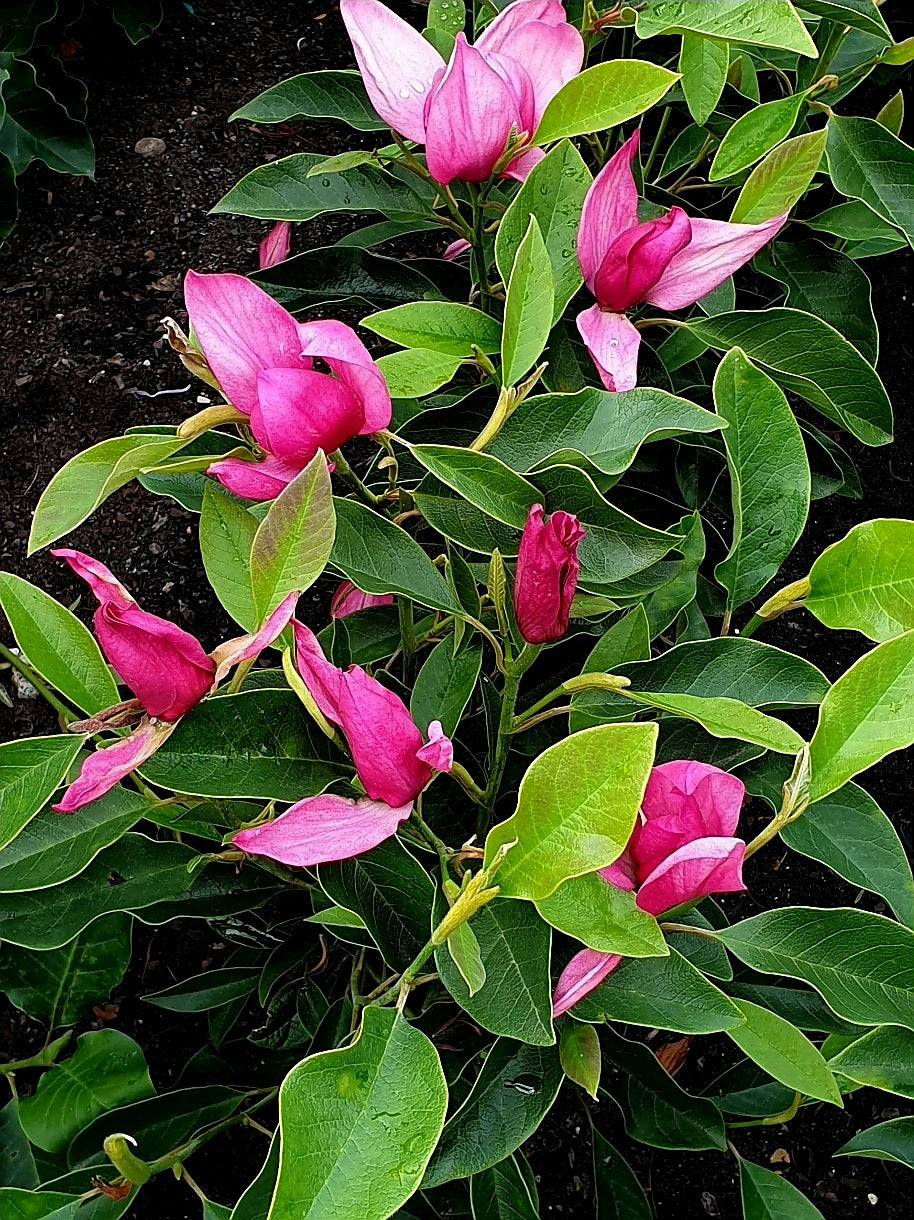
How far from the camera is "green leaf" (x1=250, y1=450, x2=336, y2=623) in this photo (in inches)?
22.5

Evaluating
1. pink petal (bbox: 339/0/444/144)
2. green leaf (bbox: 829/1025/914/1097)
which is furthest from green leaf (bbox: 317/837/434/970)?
pink petal (bbox: 339/0/444/144)

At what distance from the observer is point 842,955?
2.17 ft

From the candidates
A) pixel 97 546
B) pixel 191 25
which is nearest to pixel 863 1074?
pixel 97 546

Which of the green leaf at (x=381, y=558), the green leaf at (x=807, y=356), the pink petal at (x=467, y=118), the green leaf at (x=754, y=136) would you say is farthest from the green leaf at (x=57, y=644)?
the green leaf at (x=754, y=136)

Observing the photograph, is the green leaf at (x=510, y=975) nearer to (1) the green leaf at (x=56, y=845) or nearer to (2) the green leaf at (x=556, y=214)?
(1) the green leaf at (x=56, y=845)

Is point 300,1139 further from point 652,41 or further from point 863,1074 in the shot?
point 652,41

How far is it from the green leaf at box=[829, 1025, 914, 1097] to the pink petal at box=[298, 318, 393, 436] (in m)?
0.46

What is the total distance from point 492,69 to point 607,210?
11cm

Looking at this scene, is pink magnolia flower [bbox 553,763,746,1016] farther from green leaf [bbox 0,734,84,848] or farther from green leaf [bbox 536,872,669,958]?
green leaf [bbox 0,734,84,848]

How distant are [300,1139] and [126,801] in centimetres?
30

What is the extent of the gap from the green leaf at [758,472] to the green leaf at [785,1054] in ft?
0.91

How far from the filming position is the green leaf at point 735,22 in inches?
26.2

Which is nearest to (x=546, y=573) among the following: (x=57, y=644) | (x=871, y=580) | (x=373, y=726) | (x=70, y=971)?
(x=373, y=726)

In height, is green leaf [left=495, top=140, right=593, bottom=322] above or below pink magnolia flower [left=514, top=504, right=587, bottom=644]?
above
